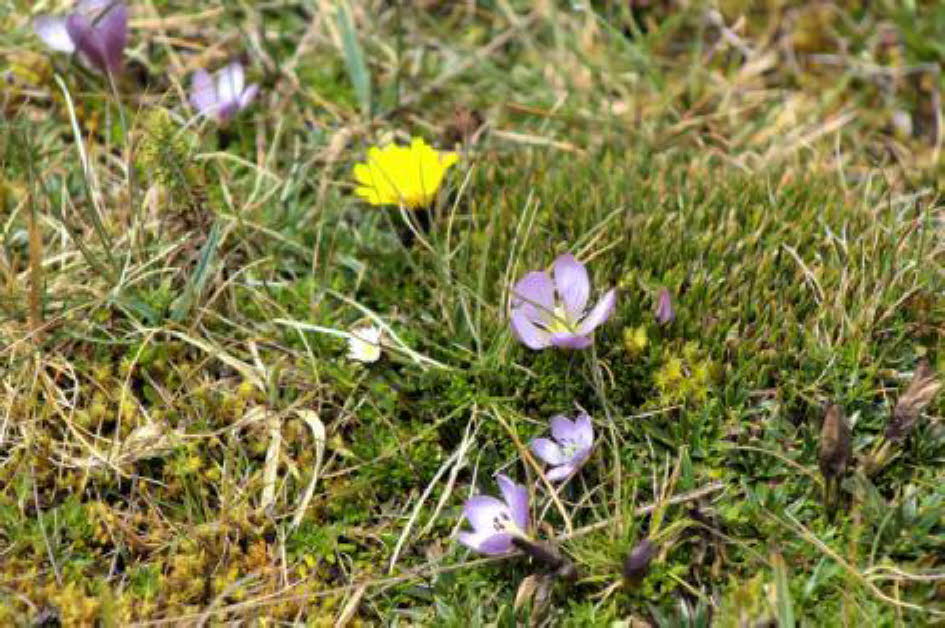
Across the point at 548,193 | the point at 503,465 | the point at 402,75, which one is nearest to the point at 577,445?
the point at 503,465

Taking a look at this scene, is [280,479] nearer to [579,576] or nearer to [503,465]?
[503,465]

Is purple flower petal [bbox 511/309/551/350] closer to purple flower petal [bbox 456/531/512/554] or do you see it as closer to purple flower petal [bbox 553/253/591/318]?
purple flower petal [bbox 553/253/591/318]

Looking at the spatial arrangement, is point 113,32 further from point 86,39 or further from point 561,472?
point 561,472

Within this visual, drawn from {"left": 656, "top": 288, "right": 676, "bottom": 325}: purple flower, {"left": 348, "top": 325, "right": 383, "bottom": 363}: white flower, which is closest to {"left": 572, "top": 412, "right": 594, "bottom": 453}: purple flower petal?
{"left": 656, "top": 288, "right": 676, "bottom": 325}: purple flower

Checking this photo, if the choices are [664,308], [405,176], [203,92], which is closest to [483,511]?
[664,308]

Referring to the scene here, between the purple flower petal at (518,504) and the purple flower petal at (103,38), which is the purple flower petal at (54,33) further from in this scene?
the purple flower petal at (518,504)
